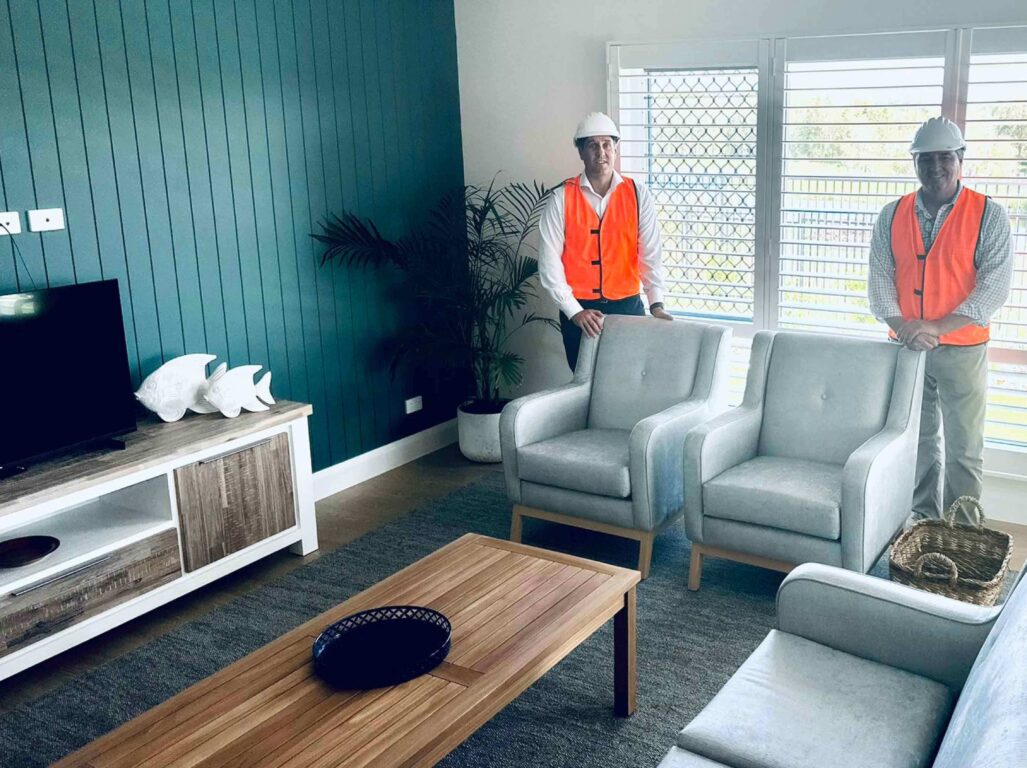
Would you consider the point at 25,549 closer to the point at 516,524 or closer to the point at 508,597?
the point at 508,597

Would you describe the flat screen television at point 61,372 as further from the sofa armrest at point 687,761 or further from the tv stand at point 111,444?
the sofa armrest at point 687,761

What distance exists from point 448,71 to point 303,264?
1.51 m

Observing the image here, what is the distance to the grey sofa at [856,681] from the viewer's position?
6.82ft

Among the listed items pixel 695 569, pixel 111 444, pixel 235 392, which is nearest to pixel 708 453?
pixel 695 569

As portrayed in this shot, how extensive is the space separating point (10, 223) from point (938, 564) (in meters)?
3.36

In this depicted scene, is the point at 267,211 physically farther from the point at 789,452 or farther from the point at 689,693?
the point at 689,693

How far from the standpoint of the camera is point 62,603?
3381 millimetres

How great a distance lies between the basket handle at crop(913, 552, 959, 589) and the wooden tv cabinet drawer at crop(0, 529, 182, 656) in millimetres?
2574

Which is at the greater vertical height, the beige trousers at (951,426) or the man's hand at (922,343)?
the man's hand at (922,343)

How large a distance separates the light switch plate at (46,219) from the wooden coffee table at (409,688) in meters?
1.84

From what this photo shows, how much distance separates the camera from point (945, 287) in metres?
3.97

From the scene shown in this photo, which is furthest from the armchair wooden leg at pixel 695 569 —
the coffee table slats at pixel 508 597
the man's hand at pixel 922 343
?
the man's hand at pixel 922 343

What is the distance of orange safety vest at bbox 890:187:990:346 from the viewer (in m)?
3.93

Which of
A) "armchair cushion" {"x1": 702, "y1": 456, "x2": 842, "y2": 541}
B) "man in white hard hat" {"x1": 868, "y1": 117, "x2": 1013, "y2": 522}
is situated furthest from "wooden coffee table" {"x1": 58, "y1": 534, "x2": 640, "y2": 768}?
"man in white hard hat" {"x1": 868, "y1": 117, "x2": 1013, "y2": 522}
